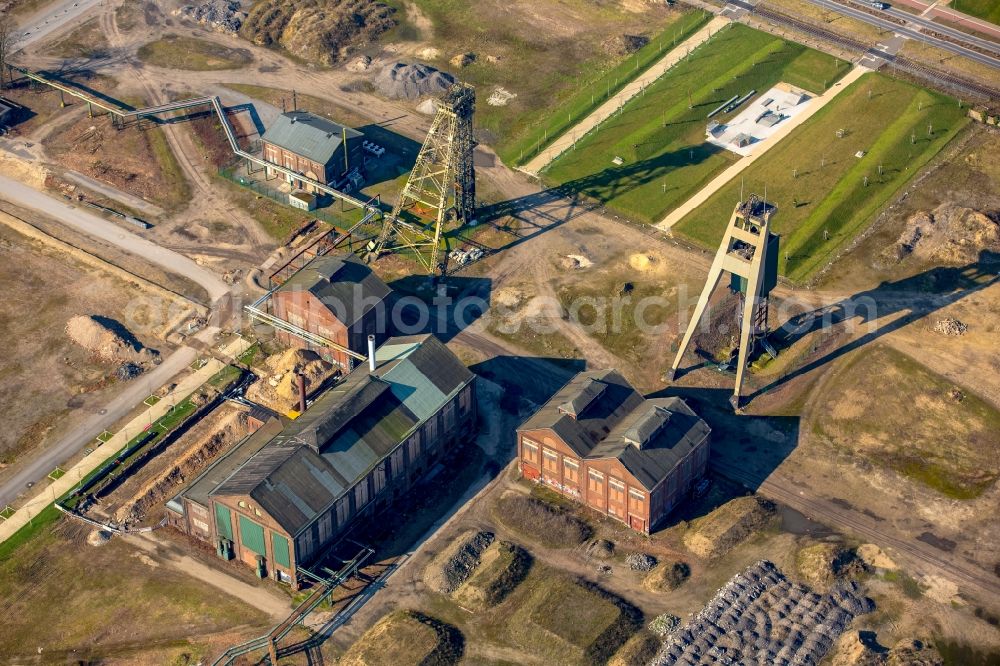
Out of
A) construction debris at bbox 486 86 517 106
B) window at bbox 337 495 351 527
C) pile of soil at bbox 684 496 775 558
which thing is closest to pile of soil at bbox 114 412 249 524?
window at bbox 337 495 351 527

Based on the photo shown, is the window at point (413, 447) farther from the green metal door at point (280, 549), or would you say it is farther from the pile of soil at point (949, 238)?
the pile of soil at point (949, 238)

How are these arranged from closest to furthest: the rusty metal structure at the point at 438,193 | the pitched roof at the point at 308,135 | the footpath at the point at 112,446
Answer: the footpath at the point at 112,446
the rusty metal structure at the point at 438,193
the pitched roof at the point at 308,135

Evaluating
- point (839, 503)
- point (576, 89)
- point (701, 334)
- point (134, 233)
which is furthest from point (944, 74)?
point (134, 233)

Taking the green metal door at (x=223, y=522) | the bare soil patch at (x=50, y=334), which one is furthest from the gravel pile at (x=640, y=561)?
the bare soil patch at (x=50, y=334)

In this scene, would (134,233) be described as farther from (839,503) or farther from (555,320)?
(839,503)

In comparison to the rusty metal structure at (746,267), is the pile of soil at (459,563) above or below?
below

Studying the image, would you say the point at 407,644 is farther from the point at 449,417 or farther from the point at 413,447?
the point at 449,417

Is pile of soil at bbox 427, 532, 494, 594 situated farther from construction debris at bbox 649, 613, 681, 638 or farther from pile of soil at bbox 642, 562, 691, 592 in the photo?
construction debris at bbox 649, 613, 681, 638
